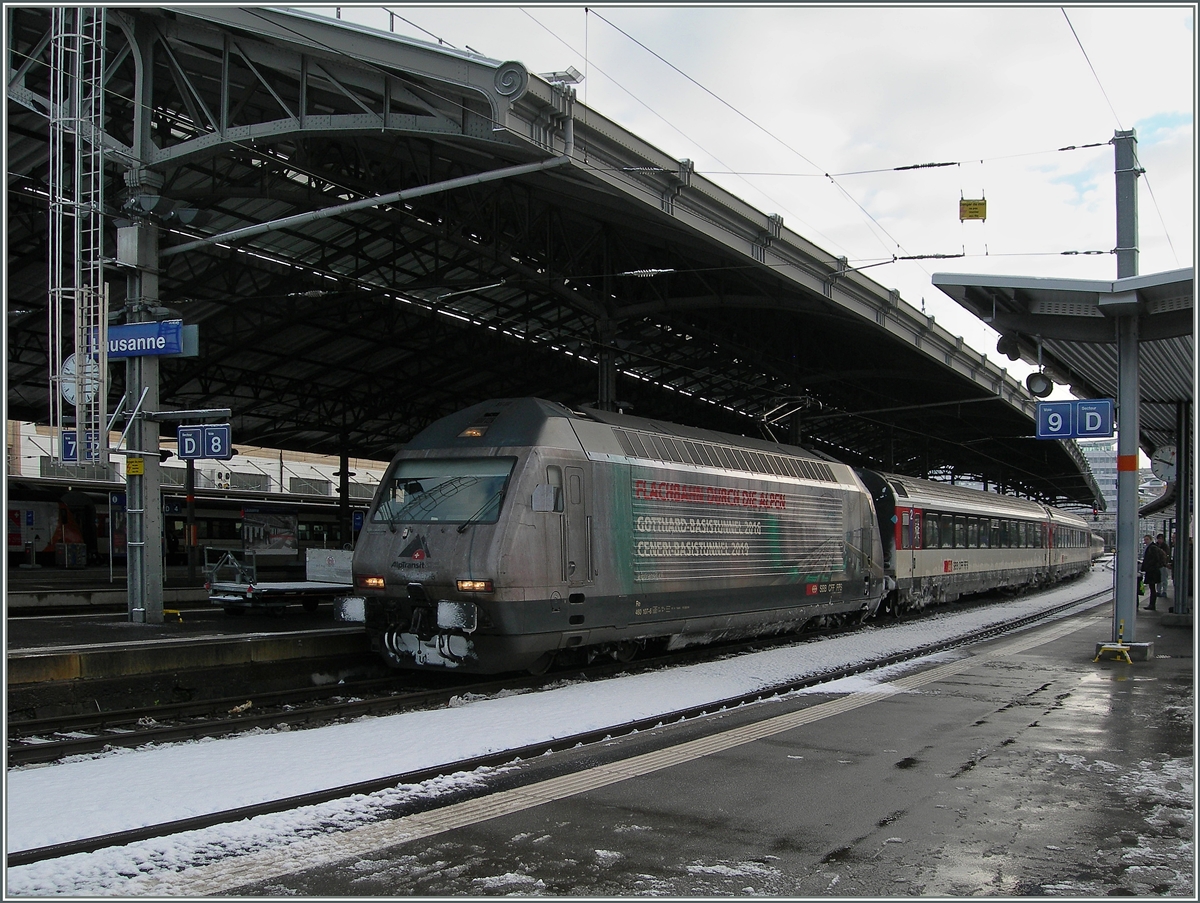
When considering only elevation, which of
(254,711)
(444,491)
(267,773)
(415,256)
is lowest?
(254,711)

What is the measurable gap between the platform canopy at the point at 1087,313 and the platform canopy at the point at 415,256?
21.4 feet

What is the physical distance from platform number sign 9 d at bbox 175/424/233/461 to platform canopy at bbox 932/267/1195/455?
36.6 feet

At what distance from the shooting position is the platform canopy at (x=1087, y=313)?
13.4 m

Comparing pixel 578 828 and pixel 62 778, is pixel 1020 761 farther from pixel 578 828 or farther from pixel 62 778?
pixel 62 778

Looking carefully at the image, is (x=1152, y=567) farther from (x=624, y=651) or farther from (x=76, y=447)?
(x=76, y=447)

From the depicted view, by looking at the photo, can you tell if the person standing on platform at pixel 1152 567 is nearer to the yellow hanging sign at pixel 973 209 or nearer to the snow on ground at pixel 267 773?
the yellow hanging sign at pixel 973 209

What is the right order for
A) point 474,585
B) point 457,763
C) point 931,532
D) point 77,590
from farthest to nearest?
point 931,532 < point 77,590 < point 474,585 < point 457,763

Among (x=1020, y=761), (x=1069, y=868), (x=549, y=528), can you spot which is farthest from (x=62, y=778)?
(x=1020, y=761)

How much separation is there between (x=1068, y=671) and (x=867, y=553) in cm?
768

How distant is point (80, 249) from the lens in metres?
15.2

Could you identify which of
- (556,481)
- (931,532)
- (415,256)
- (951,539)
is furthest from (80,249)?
(951,539)

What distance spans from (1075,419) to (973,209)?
505cm

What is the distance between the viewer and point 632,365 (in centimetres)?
3828

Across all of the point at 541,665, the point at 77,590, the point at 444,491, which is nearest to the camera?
the point at 444,491
